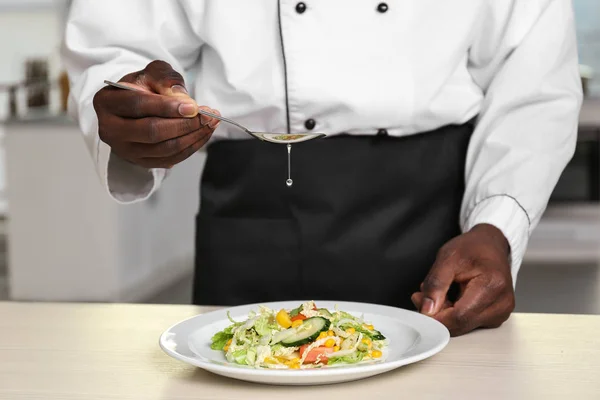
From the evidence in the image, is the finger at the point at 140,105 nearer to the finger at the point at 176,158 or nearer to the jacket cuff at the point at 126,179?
the finger at the point at 176,158

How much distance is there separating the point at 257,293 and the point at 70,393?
611 mm

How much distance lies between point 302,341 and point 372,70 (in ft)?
1.93

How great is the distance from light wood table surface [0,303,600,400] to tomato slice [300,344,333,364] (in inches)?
1.6

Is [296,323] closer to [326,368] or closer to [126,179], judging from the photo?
[326,368]

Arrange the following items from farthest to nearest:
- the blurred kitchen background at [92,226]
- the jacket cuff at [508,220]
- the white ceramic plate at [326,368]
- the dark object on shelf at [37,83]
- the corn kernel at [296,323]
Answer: the dark object on shelf at [37,83]
the blurred kitchen background at [92,226]
the jacket cuff at [508,220]
the corn kernel at [296,323]
the white ceramic plate at [326,368]

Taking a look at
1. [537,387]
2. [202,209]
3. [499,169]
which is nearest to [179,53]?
[202,209]

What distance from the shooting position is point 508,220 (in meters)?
1.29

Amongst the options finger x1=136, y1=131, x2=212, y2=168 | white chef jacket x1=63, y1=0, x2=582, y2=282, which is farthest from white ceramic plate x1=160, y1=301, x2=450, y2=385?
white chef jacket x1=63, y1=0, x2=582, y2=282

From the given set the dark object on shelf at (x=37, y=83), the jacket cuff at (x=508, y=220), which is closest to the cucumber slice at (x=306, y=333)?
the jacket cuff at (x=508, y=220)

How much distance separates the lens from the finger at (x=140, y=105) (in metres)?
0.97

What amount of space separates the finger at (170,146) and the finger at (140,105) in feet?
0.16

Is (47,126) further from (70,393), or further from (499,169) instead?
(70,393)

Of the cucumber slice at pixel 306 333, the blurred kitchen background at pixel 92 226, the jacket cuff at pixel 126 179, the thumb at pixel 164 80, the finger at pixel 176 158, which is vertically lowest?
the blurred kitchen background at pixel 92 226

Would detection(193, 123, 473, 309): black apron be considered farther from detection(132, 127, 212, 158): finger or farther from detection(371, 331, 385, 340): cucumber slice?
detection(371, 331, 385, 340): cucumber slice
